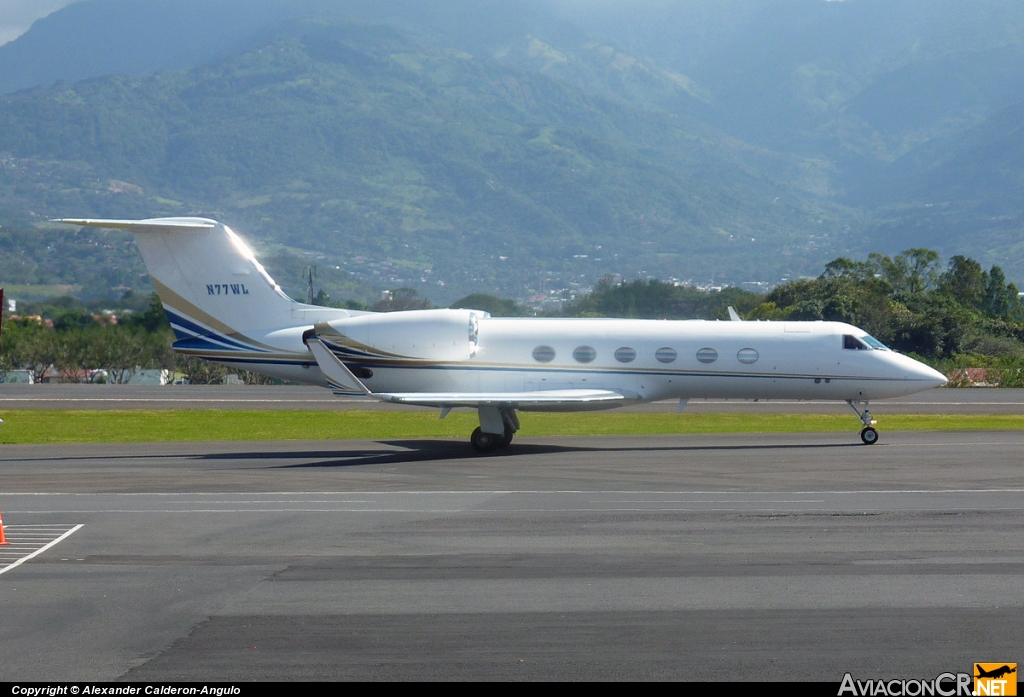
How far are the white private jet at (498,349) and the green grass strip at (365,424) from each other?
3.93 m

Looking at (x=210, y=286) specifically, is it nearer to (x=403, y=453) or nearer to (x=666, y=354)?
(x=403, y=453)

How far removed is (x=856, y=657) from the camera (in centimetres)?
1016

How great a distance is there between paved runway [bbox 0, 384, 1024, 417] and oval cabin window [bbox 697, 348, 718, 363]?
12.8 m

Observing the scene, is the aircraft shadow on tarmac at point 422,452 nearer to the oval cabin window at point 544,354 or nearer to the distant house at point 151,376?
the oval cabin window at point 544,354

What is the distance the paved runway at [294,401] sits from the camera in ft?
138

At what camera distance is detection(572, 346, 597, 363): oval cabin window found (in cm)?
2830

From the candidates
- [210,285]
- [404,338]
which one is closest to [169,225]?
[210,285]

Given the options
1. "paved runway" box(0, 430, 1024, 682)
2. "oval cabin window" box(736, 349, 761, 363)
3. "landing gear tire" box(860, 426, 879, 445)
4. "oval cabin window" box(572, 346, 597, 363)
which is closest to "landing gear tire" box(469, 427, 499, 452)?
"oval cabin window" box(572, 346, 597, 363)

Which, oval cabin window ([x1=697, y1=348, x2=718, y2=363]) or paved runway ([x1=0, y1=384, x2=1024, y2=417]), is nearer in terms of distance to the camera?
oval cabin window ([x1=697, y1=348, x2=718, y2=363])

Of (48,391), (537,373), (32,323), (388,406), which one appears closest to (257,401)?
(388,406)

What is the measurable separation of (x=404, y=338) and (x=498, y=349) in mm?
2406

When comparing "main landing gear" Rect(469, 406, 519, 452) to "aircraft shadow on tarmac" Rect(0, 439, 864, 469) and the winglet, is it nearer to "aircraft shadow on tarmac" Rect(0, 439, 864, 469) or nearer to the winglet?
"aircraft shadow on tarmac" Rect(0, 439, 864, 469)

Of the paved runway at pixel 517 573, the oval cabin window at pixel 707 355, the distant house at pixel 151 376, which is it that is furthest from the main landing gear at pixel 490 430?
the distant house at pixel 151 376

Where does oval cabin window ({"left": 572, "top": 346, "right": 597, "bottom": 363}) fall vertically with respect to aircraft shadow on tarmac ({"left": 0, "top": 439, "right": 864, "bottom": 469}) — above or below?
above
